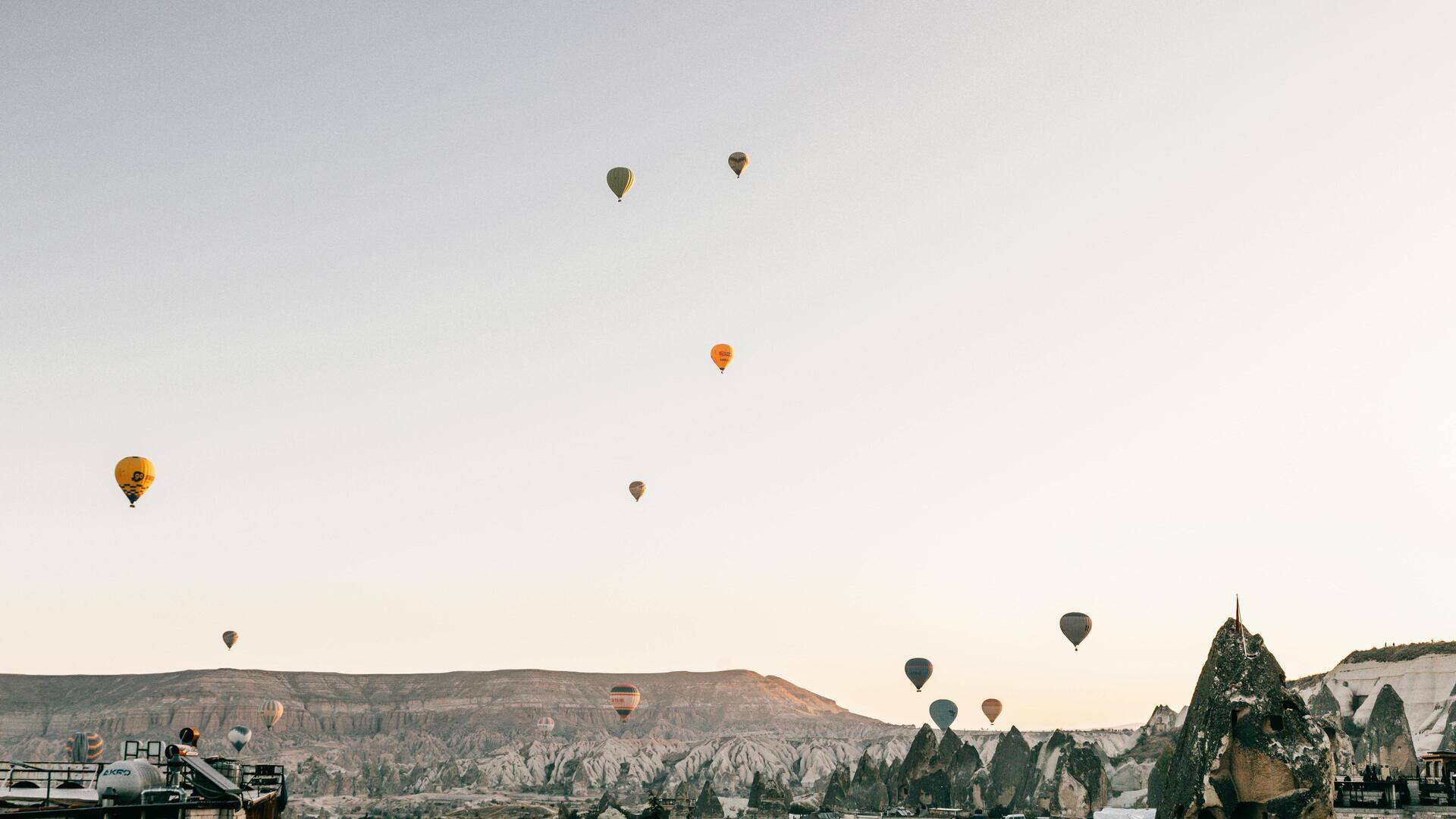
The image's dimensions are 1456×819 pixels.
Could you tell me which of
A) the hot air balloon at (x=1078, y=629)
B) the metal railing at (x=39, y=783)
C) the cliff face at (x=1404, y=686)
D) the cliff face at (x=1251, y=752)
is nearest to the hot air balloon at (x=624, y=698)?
the hot air balloon at (x=1078, y=629)

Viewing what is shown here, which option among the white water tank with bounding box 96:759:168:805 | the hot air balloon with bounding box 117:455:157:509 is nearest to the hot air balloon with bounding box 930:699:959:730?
the hot air balloon with bounding box 117:455:157:509

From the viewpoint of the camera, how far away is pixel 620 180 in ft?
244

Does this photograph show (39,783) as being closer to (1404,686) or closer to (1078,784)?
(1078,784)

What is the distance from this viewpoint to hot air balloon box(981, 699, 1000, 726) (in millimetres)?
143375

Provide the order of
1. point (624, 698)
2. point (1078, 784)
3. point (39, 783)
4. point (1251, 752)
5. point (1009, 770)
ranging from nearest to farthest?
point (39, 783), point (1251, 752), point (1078, 784), point (624, 698), point (1009, 770)

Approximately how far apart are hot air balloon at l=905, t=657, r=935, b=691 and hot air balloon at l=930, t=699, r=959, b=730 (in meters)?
28.1

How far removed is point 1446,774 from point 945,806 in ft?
241

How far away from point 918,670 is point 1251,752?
64.3 m

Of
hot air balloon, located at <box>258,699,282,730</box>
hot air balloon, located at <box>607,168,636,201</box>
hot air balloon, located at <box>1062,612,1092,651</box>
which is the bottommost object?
hot air balloon, located at <box>258,699,282,730</box>

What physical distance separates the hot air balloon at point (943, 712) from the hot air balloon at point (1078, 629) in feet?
177

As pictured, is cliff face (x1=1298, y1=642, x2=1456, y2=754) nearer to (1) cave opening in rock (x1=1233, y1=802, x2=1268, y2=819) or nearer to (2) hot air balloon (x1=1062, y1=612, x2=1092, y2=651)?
(2) hot air balloon (x1=1062, y1=612, x2=1092, y2=651)

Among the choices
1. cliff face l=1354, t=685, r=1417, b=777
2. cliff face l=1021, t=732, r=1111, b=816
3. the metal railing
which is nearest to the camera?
the metal railing

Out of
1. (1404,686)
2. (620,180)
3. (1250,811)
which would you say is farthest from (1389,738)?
(620,180)

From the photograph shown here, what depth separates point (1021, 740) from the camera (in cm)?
15775
